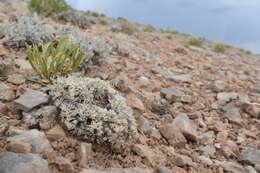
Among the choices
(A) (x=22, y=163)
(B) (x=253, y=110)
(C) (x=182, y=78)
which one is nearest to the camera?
(A) (x=22, y=163)

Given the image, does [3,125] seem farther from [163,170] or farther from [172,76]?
[172,76]

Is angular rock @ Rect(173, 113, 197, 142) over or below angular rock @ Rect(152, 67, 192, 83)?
below

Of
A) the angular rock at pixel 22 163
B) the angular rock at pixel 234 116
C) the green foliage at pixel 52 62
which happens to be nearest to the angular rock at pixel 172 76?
the angular rock at pixel 234 116

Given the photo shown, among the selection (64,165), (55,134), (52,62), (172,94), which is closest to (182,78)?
(172,94)

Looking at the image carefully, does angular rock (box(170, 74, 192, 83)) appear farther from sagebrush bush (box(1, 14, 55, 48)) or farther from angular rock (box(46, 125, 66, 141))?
angular rock (box(46, 125, 66, 141))

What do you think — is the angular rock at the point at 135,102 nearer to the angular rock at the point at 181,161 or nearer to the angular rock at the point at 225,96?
the angular rock at the point at 181,161

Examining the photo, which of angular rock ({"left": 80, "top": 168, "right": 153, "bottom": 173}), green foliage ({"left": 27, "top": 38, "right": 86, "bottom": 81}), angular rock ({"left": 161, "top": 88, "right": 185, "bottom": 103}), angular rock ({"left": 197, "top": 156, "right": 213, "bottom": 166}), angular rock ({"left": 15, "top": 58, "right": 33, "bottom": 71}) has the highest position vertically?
green foliage ({"left": 27, "top": 38, "right": 86, "bottom": 81})

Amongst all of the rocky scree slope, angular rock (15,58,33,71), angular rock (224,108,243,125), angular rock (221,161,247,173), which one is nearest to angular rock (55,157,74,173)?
the rocky scree slope
